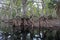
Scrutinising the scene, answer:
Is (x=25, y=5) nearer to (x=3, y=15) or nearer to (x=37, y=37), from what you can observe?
(x=3, y=15)

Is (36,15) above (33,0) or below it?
below

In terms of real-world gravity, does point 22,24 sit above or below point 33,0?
below

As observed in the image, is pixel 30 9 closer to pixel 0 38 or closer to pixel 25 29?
pixel 25 29

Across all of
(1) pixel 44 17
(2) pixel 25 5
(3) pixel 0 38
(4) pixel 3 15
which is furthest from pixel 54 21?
(3) pixel 0 38

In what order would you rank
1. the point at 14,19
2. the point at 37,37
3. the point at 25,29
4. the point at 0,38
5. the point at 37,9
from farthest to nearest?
the point at 37,9
the point at 14,19
the point at 25,29
the point at 37,37
the point at 0,38

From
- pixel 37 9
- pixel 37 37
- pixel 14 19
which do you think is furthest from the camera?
Answer: pixel 37 9

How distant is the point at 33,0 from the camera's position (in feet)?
20.6

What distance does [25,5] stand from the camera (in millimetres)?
6184

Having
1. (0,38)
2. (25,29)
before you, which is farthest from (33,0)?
(0,38)

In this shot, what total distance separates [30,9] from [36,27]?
952 mm

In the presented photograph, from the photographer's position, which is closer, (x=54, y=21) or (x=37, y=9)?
(x=54, y=21)

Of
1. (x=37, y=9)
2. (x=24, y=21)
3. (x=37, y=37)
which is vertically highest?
(x=37, y=9)

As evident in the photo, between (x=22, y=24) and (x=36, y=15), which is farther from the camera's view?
(x=36, y=15)

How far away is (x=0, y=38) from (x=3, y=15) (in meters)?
1.93
